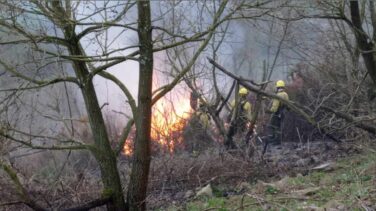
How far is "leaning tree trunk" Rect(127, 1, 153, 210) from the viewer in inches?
249

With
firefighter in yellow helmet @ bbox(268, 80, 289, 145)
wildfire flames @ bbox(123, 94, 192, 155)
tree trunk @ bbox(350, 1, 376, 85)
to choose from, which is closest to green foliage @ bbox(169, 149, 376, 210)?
tree trunk @ bbox(350, 1, 376, 85)

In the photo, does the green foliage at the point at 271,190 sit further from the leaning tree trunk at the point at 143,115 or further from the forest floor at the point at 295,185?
the leaning tree trunk at the point at 143,115

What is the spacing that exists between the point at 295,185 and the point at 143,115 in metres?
2.81

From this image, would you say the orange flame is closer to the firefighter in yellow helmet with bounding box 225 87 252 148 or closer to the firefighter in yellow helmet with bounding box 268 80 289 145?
the firefighter in yellow helmet with bounding box 225 87 252 148

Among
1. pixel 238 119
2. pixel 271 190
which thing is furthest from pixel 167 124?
pixel 271 190

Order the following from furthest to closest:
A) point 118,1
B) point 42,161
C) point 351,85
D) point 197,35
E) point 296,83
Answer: point 296,83 → point 42,161 → point 351,85 → point 197,35 → point 118,1

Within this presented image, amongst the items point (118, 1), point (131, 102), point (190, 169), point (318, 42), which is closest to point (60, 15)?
point (118, 1)

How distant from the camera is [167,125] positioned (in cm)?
1277

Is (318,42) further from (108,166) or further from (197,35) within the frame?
(108,166)

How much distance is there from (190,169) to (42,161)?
7.59 metres

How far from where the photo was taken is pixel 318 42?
13.4 m

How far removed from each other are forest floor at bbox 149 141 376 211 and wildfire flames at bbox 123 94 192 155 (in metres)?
2.51

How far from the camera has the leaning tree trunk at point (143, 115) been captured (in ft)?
20.7

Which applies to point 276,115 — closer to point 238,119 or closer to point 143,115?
point 238,119
